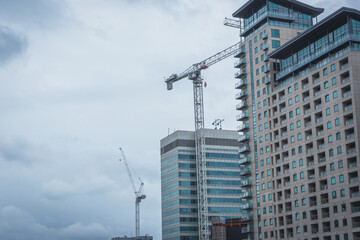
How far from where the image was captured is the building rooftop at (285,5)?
568ft

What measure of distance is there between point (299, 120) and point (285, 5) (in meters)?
40.6

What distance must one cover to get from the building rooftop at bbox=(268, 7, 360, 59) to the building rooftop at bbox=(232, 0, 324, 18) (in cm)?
1964

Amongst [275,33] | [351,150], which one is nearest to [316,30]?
[275,33]

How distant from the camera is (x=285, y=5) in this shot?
17388 cm

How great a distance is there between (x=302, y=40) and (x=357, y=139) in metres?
34.1

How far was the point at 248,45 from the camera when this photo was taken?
178m

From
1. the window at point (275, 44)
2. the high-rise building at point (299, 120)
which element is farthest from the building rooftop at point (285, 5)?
the window at point (275, 44)

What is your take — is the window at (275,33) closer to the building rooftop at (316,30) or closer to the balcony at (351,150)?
the building rooftop at (316,30)

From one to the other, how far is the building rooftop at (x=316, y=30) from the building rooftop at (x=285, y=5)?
19.6 metres

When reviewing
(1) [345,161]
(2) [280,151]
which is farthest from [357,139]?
(2) [280,151]

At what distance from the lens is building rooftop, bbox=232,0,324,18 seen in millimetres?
173250


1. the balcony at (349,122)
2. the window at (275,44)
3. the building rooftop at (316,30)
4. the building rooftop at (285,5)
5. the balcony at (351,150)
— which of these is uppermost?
the building rooftop at (285,5)

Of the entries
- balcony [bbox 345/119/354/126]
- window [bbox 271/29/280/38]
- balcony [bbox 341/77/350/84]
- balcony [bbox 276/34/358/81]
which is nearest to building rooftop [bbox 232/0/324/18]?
window [bbox 271/29/280/38]

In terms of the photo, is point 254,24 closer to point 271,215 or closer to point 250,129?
point 250,129
